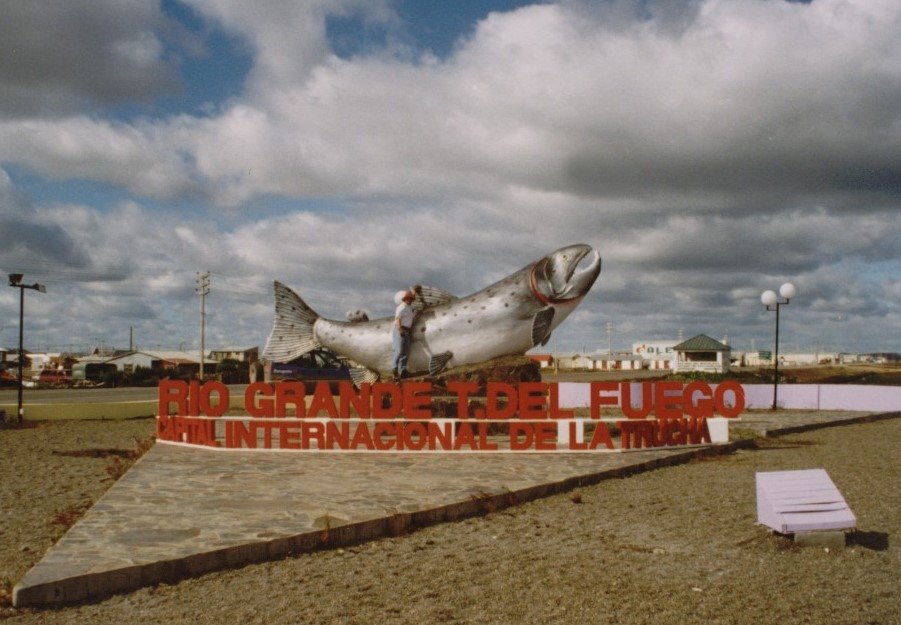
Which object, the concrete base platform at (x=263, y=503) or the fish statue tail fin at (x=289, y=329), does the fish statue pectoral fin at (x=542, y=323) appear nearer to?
the concrete base platform at (x=263, y=503)

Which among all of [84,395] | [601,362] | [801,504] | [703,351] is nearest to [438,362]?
[801,504]

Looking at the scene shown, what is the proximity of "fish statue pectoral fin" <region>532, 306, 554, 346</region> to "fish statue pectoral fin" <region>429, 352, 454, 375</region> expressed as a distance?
1.51 metres

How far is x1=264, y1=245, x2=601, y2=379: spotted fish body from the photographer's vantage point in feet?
43.4

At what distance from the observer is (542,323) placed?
13234 mm

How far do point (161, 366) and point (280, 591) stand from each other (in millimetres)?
51144

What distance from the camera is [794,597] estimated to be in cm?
499

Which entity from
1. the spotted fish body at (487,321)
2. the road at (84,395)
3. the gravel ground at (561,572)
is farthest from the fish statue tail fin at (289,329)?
the road at (84,395)

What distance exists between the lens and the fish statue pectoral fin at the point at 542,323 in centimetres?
1319

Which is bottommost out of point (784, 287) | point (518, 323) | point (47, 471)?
point (47, 471)

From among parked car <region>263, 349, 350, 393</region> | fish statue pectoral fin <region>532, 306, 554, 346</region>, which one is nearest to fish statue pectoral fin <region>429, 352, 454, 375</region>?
fish statue pectoral fin <region>532, 306, 554, 346</region>

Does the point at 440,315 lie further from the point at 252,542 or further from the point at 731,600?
the point at 731,600

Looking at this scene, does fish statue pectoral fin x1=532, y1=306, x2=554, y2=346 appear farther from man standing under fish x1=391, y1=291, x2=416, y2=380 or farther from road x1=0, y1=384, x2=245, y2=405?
road x1=0, y1=384, x2=245, y2=405

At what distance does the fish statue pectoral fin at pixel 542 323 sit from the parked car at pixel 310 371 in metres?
12.7

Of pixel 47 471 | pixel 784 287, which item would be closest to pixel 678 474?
pixel 47 471
